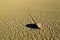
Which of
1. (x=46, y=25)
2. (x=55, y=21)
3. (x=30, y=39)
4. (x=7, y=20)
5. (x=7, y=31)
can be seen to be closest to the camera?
(x=30, y=39)

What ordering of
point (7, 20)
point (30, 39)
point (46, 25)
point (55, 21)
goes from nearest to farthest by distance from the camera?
point (30, 39) < point (46, 25) < point (55, 21) < point (7, 20)

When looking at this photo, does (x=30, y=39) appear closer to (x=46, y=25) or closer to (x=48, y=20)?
(x=46, y=25)

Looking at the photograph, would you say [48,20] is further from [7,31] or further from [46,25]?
[7,31]

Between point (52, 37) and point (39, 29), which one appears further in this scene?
point (39, 29)

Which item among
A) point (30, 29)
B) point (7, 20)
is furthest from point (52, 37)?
point (7, 20)

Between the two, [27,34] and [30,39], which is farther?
[27,34]

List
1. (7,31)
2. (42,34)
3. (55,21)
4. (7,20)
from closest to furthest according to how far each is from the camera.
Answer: (42,34)
(7,31)
(55,21)
(7,20)

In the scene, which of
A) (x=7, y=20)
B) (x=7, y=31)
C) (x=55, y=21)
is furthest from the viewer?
(x=7, y=20)

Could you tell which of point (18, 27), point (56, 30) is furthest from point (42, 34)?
point (18, 27)
